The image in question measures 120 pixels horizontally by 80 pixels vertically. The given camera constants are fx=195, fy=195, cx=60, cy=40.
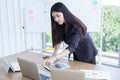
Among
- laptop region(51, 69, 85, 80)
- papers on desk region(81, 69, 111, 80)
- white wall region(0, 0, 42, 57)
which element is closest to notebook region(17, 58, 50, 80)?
laptop region(51, 69, 85, 80)

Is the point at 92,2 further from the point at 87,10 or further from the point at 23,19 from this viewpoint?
the point at 23,19

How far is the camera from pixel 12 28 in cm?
363

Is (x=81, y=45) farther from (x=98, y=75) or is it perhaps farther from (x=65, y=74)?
(x=65, y=74)

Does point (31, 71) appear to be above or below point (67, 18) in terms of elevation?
below

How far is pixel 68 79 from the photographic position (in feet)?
4.69

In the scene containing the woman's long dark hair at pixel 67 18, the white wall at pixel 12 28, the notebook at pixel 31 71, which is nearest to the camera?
the notebook at pixel 31 71

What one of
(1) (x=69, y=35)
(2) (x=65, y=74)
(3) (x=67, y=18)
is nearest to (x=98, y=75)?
(2) (x=65, y=74)

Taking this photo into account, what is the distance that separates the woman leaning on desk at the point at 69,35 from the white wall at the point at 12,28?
1571 mm

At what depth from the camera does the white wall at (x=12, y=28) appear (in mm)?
3494

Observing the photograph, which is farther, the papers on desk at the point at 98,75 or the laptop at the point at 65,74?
the papers on desk at the point at 98,75

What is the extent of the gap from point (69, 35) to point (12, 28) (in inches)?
73.3

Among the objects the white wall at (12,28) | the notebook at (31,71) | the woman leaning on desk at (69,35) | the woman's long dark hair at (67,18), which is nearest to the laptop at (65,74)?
the notebook at (31,71)

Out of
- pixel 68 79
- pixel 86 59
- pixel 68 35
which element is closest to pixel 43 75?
pixel 68 79

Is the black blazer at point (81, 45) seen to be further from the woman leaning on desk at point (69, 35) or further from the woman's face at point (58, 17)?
the woman's face at point (58, 17)
